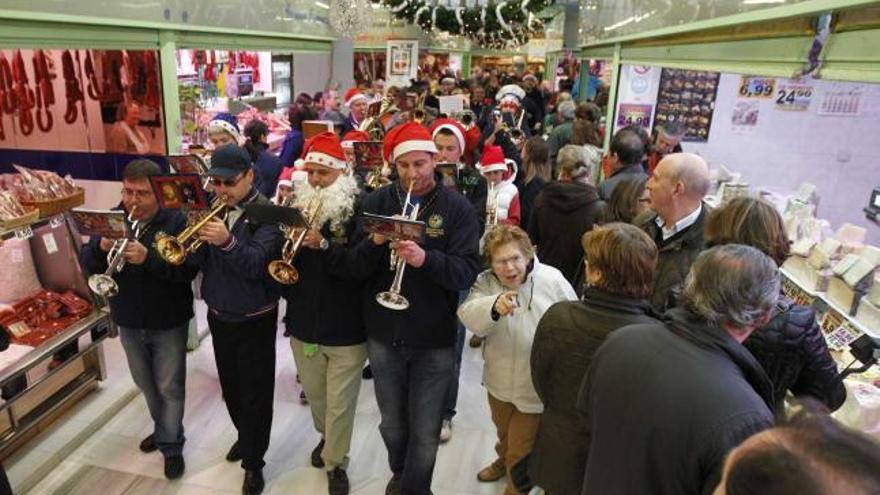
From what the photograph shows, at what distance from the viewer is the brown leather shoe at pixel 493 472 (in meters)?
3.22

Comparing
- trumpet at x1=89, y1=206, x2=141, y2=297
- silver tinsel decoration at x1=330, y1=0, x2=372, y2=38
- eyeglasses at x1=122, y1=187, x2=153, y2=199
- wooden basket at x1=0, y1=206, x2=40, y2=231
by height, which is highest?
silver tinsel decoration at x1=330, y1=0, x2=372, y2=38

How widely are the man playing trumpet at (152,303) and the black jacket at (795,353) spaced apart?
2468 mm

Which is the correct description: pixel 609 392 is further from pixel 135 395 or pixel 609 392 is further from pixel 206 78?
pixel 206 78

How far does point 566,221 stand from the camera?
11.5 feet

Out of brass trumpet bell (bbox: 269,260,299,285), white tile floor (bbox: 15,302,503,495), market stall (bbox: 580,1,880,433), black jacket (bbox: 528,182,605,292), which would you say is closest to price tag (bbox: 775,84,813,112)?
market stall (bbox: 580,1,880,433)

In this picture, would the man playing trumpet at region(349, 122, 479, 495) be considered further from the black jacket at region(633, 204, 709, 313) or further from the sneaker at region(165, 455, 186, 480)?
Result: the sneaker at region(165, 455, 186, 480)

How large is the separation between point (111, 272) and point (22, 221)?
25.7 inches

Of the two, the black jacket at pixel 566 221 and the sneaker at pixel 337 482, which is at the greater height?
the black jacket at pixel 566 221

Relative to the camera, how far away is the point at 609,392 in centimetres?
166

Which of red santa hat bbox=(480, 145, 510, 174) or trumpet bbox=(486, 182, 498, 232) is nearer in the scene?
trumpet bbox=(486, 182, 498, 232)

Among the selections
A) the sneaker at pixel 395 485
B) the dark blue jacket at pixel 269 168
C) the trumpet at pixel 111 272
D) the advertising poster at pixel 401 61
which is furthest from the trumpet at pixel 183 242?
the advertising poster at pixel 401 61

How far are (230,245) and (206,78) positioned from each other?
4905 millimetres

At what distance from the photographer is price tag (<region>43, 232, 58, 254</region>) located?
3.44 m

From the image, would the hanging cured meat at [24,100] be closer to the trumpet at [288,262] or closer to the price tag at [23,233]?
the price tag at [23,233]
